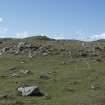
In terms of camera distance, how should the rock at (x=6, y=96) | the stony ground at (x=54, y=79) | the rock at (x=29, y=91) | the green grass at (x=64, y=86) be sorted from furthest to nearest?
1. the rock at (x=29, y=91)
2. the rock at (x=6, y=96)
3. the stony ground at (x=54, y=79)
4. the green grass at (x=64, y=86)

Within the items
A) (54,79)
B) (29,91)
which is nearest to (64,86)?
(54,79)

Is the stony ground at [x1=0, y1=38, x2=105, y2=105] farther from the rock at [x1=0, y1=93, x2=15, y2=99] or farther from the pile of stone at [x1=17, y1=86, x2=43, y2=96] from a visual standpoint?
the pile of stone at [x1=17, y1=86, x2=43, y2=96]

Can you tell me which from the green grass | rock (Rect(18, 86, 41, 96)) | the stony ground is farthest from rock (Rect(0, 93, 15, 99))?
rock (Rect(18, 86, 41, 96))

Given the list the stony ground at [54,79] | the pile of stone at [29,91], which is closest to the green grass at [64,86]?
the stony ground at [54,79]

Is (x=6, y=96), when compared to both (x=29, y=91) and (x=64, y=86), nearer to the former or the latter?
(x=29, y=91)

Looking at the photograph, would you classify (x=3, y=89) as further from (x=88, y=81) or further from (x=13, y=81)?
(x=88, y=81)

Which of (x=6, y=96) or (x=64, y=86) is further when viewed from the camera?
(x=64, y=86)

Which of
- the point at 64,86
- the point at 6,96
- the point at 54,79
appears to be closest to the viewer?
the point at 6,96

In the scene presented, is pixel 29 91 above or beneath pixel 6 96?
above

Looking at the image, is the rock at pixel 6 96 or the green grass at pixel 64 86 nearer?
the green grass at pixel 64 86

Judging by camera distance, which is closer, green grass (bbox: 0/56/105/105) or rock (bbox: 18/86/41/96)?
green grass (bbox: 0/56/105/105)

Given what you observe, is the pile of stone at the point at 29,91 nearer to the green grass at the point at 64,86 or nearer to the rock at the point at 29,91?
the rock at the point at 29,91

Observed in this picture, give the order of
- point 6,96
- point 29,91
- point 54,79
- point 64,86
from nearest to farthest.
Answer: point 6,96, point 29,91, point 64,86, point 54,79

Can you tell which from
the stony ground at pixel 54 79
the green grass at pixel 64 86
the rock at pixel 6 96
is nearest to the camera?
the green grass at pixel 64 86
